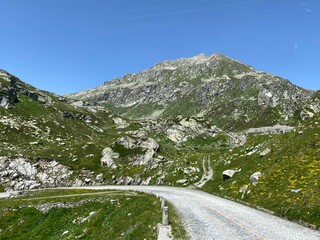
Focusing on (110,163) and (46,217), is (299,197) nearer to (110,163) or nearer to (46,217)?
(46,217)

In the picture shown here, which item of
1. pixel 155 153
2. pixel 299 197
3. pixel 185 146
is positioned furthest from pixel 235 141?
pixel 299 197

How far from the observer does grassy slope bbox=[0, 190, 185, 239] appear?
29.8 meters

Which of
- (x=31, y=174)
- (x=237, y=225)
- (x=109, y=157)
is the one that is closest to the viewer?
(x=237, y=225)

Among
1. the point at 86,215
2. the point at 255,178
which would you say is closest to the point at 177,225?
the point at 255,178

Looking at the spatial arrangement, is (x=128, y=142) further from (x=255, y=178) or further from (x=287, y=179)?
(x=287, y=179)

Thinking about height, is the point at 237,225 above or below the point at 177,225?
below

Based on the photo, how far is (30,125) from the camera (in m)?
188

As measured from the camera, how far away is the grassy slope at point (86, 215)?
1172 inches

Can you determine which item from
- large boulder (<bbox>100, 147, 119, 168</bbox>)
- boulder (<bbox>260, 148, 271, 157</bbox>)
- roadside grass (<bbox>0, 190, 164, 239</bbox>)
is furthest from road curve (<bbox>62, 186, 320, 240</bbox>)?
large boulder (<bbox>100, 147, 119, 168</bbox>)

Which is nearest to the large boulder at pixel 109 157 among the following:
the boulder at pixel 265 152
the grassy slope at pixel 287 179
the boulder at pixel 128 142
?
the boulder at pixel 128 142

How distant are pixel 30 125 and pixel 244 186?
173 meters

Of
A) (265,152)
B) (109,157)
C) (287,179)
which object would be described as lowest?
(287,179)

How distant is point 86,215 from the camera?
4466 cm

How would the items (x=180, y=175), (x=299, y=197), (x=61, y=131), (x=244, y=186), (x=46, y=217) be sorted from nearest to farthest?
(x=299, y=197) < (x=244, y=186) < (x=46, y=217) < (x=180, y=175) < (x=61, y=131)
